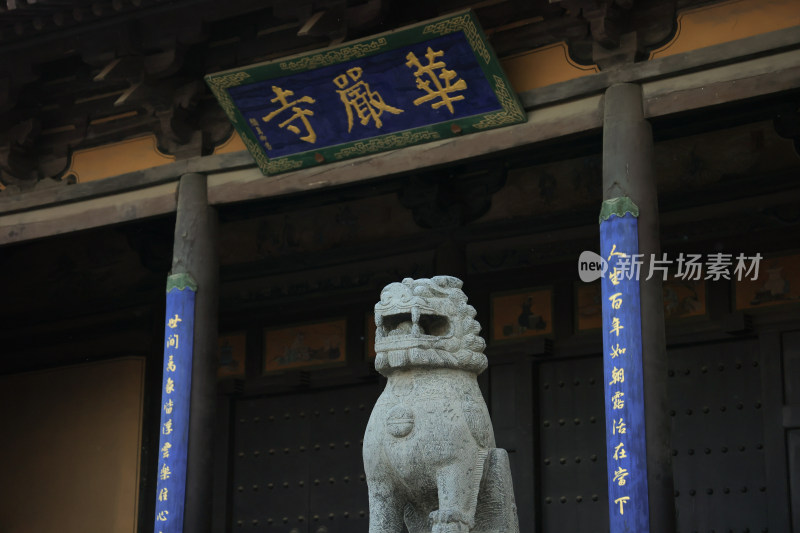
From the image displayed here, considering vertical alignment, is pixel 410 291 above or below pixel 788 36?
below

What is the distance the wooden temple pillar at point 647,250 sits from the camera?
6.89 m

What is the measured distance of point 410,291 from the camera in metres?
6.04

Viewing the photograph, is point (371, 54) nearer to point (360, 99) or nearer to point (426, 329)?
point (360, 99)

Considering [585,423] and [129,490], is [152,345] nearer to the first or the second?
[129,490]

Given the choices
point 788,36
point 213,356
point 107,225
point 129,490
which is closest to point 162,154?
point 107,225

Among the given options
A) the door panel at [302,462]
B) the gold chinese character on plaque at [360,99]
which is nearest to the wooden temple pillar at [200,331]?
the gold chinese character on plaque at [360,99]

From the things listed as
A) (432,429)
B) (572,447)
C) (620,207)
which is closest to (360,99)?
(620,207)

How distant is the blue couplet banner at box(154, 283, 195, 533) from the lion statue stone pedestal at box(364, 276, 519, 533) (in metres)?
2.86

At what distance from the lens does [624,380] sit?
23.2 ft

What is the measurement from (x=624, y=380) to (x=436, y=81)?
2.29m

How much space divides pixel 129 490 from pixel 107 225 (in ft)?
9.50

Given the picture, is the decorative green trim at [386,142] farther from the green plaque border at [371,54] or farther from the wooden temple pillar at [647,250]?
the wooden temple pillar at [647,250]

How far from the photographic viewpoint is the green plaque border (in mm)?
7855

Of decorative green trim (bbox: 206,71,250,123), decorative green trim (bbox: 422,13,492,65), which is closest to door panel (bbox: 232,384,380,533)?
decorative green trim (bbox: 206,71,250,123)
